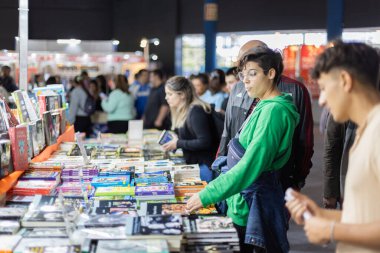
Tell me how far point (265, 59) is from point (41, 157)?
2.05 metres

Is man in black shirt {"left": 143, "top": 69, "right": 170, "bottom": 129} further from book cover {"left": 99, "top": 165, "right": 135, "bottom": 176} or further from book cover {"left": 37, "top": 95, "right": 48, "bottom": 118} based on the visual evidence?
book cover {"left": 99, "top": 165, "right": 135, "bottom": 176}

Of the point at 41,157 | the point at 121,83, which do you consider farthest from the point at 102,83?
the point at 41,157

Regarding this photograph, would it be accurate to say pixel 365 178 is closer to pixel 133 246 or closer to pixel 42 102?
pixel 133 246

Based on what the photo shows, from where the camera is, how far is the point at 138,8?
20328mm

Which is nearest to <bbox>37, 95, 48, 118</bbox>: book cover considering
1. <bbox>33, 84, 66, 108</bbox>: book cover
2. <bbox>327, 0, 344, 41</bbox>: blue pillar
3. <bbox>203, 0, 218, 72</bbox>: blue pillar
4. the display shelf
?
<bbox>33, 84, 66, 108</bbox>: book cover

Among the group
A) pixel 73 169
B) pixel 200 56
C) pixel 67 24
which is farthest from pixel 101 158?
pixel 67 24

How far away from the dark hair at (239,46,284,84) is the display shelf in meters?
Result: 1.42

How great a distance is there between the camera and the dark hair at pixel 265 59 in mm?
2768

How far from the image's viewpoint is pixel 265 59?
9.10 ft

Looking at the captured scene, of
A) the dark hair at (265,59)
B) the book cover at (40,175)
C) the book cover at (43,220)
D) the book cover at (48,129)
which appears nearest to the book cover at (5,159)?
the book cover at (40,175)

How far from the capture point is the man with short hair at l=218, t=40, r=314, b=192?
11.4 ft

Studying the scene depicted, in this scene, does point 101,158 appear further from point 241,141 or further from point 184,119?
point 241,141

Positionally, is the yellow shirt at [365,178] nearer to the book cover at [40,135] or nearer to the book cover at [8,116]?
the book cover at [8,116]

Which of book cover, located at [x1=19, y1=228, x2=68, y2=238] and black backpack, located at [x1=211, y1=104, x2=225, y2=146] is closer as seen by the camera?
book cover, located at [x1=19, y1=228, x2=68, y2=238]
